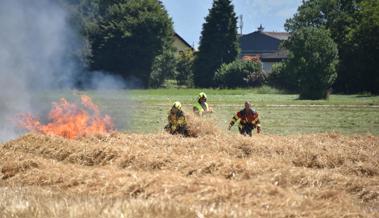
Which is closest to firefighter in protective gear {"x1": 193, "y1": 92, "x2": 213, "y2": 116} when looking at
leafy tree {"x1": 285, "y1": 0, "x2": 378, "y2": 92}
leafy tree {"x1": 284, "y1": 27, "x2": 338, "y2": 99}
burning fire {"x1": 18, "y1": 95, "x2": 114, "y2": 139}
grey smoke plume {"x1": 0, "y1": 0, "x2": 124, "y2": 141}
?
burning fire {"x1": 18, "y1": 95, "x2": 114, "y2": 139}

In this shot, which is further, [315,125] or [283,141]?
[315,125]

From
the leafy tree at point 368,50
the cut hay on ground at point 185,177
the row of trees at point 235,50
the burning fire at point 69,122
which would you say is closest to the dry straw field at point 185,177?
the cut hay on ground at point 185,177

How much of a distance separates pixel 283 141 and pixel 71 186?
6256mm

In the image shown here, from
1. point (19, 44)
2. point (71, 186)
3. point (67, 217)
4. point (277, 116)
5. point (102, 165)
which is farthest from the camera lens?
point (277, 116)

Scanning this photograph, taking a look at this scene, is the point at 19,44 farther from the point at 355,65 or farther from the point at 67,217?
the point at 355,65

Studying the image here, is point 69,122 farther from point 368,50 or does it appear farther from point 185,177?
point 368,50

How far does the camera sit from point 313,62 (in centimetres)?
5497

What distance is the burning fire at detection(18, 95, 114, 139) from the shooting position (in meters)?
15.2

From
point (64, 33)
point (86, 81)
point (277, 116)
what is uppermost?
point (64, 33)

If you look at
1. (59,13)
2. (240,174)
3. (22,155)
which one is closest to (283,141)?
(240,174)

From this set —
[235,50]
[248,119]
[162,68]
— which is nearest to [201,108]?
[248,119]

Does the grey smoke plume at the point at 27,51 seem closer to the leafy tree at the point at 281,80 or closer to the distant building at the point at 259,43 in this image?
the leafy tree at the point at 281,80

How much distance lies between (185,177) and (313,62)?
4732cm

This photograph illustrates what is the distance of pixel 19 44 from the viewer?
60.4 ft
